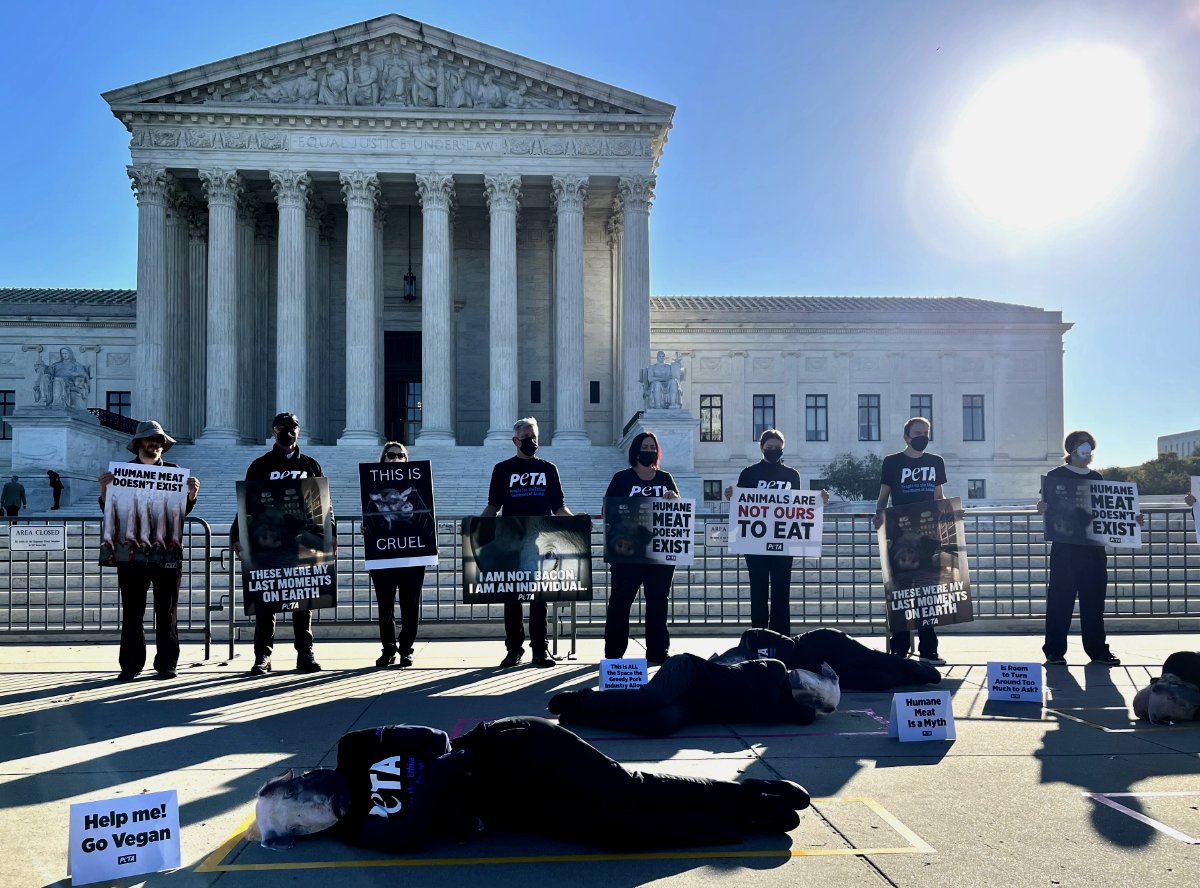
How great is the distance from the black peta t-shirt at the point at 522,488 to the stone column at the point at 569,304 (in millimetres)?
26754

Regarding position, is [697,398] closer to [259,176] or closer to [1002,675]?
[259,176]

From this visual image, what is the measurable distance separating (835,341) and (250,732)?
164 feet

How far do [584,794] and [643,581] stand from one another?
6.27 metres

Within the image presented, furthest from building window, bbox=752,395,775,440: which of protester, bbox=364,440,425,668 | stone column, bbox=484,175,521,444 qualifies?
A: protester, bbox=364,440,425,668

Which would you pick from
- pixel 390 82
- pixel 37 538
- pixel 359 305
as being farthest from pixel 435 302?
pixel 37 538

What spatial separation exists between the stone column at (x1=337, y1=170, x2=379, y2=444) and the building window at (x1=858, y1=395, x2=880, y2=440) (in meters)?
27.2

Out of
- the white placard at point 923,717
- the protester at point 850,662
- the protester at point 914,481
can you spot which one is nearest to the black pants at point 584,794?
the white placard at point 923,717

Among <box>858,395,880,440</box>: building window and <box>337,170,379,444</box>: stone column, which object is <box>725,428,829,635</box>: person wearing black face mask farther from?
<box>858,395,880,440</box>: building window

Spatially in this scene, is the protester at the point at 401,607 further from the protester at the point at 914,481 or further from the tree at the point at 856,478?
the tree at the point at 856,478

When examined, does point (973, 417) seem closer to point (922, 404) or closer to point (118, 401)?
point (922, 404)

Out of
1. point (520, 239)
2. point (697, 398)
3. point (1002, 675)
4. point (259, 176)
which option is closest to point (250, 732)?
point (1002, 675)

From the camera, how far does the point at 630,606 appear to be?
10594 millimetres

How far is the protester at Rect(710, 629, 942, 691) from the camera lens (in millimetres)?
8125

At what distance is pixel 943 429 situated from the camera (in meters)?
55.5
